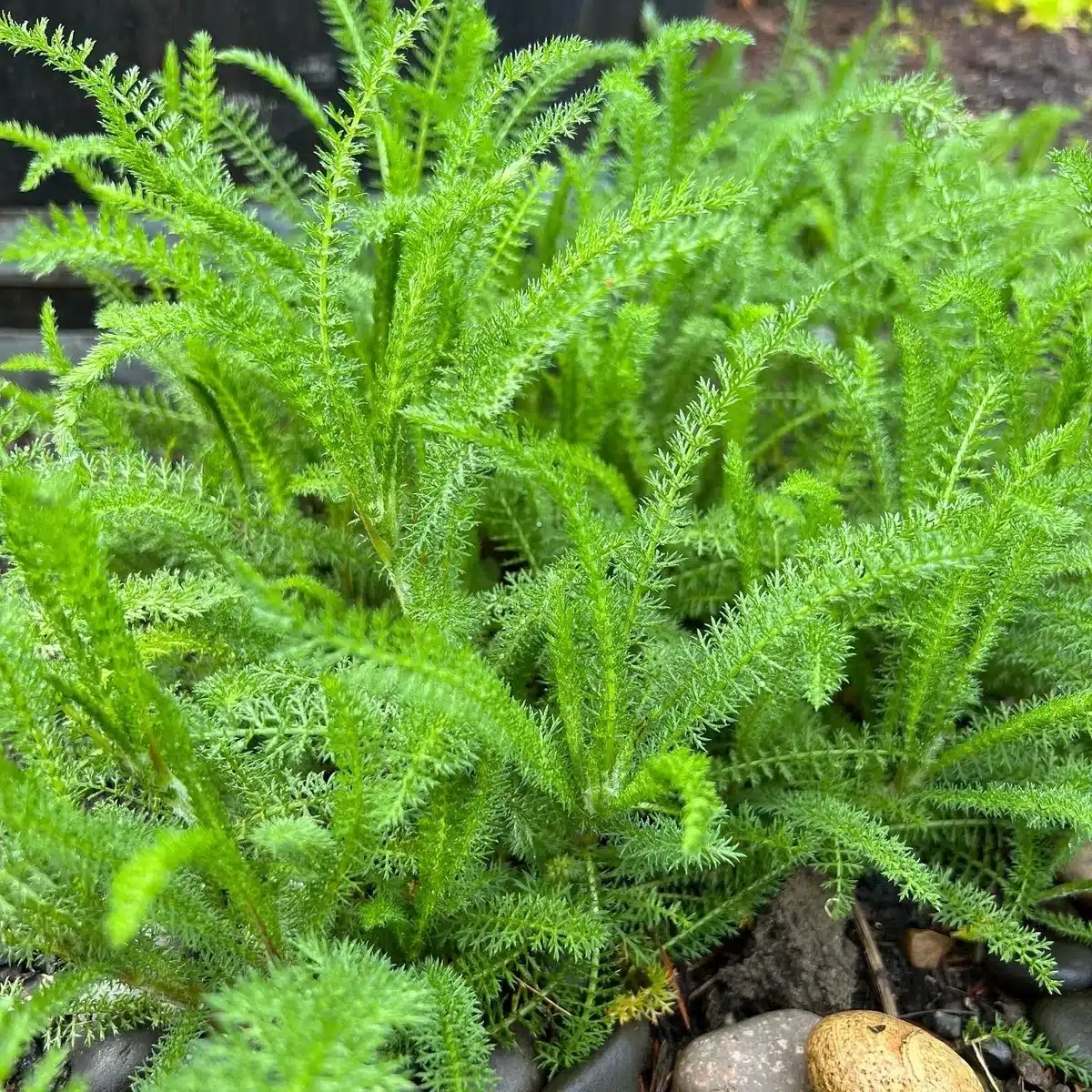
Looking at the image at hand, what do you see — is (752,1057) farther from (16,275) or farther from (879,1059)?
(16,275)

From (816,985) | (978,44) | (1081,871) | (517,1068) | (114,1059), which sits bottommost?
(114,1059)

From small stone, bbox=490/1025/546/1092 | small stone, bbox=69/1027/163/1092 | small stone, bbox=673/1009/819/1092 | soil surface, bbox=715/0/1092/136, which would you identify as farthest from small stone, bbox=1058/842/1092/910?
soil surface, bbox=715/0/1092/136

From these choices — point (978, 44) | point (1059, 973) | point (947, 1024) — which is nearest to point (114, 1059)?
point (947, 1024)

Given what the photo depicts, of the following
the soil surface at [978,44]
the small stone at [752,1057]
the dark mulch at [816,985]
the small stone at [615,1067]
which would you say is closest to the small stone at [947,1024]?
the dark mulch at [816,985]

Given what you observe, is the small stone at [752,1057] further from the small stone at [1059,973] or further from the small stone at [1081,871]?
the small stone at [1081,871]

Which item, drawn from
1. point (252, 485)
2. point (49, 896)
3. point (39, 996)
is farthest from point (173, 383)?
point (39, 996)
